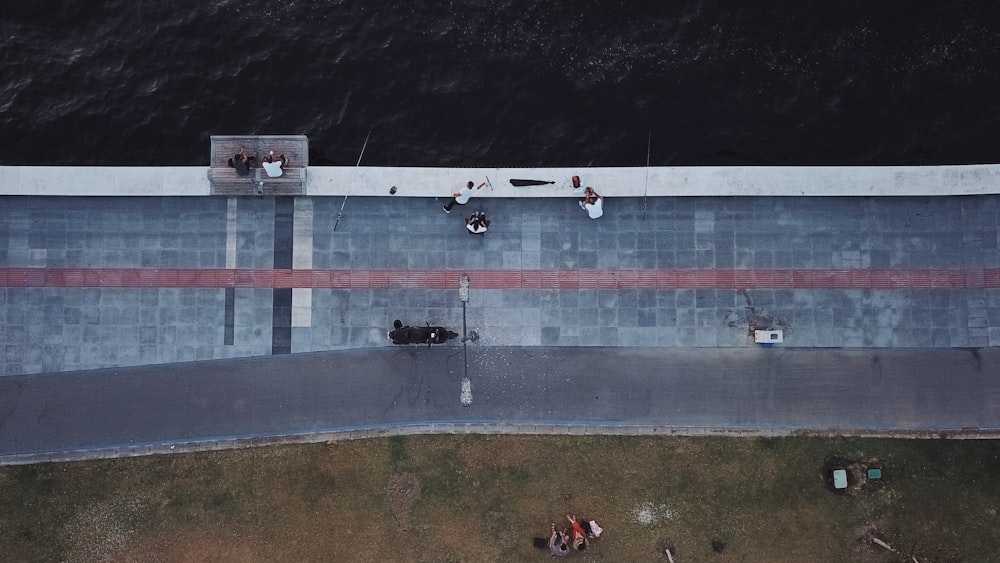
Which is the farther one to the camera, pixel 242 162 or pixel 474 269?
pixel 474 269

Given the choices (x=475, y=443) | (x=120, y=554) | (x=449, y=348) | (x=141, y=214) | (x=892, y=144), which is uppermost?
(x=892, y=144)

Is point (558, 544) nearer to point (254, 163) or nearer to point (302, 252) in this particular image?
point (302, 252)

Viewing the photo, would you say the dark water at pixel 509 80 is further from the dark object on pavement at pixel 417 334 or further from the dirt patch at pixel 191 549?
the dirt patch at pixel 191 549

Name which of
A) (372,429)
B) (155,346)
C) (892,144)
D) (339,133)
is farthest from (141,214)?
(892,144)

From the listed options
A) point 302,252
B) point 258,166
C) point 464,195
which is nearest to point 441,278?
point 464,195

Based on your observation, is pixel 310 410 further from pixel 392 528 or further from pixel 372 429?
pixel 392 528
